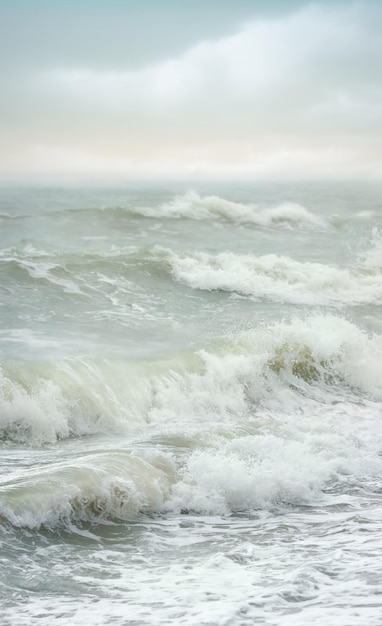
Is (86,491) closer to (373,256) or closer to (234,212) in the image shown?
(373,256)

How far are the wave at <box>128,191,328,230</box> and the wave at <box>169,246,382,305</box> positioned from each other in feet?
25.7

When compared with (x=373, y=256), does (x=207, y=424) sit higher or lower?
lower

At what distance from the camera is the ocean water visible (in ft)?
13.8

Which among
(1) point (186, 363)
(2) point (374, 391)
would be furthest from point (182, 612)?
(2) point (374, 391)

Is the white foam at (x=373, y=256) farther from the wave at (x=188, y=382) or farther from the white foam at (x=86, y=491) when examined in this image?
the white foam at (x=86, y=491)

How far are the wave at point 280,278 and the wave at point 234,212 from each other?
7829 millimetres

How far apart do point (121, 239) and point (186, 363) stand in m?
11.5

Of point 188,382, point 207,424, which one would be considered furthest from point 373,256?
point 207,424

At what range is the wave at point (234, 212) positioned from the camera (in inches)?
1032

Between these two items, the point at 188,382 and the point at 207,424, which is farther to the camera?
the point at 188,382

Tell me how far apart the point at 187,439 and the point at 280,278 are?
1020 centimetres

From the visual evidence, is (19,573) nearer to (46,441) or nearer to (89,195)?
(46,441)

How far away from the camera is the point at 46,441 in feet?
24.6

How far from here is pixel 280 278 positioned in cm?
1694
